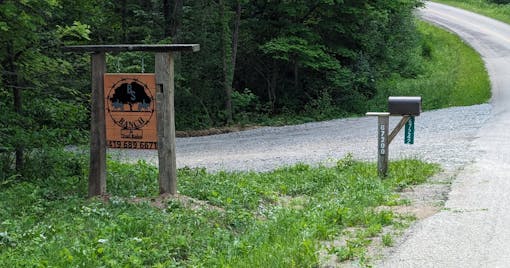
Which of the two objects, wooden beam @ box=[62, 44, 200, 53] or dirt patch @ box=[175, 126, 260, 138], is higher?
wooden beam @ box=[62, 44, 200, 53]

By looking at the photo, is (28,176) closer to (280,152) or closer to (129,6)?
(280,152)

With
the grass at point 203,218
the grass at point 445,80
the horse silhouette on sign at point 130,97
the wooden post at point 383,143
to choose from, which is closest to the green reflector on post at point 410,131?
the wooden post at point 383,143

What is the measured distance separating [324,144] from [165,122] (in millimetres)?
8403

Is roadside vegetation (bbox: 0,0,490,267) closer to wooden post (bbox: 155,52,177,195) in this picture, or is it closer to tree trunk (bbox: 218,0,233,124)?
tree trunk (bbox: 218,0,233,124)

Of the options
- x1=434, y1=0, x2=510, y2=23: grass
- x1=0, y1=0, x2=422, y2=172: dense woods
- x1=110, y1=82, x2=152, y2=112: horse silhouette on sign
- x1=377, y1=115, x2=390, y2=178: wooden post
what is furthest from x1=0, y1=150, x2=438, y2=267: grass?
x1=434, y1=0, x2=510, y2=23: grass

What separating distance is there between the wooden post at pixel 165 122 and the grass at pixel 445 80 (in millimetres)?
16098

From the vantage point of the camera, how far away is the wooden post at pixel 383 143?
9.95 metres

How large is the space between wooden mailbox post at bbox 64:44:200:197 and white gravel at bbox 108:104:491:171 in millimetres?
4528

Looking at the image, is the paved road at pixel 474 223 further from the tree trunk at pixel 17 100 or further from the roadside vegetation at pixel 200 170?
the tree trunk at pixel 17 100

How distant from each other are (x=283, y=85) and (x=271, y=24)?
9.04 ft

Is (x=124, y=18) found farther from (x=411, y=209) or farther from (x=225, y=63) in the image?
(x=411, y=209)

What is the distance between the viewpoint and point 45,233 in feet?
22.5

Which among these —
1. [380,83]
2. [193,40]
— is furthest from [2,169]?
[380,83]

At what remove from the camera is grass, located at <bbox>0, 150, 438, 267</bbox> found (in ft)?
19.3
